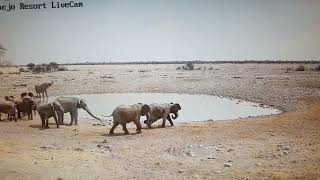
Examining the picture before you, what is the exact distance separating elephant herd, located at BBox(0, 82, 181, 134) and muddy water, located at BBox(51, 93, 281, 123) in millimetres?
124

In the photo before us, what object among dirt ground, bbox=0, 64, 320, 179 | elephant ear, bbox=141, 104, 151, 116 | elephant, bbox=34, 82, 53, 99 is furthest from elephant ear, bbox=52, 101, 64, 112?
elephant ear, bbox=141, 104, 151, 116

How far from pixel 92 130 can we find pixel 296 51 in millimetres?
2157

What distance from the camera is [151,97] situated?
5.32 m

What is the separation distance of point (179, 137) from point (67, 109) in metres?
1.51

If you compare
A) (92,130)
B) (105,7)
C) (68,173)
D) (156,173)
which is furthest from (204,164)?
(105,7)

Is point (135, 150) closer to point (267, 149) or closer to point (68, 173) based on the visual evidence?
point (68, 173)

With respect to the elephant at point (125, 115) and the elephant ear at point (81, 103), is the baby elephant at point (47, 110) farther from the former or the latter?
the elephant at point (125, 115)

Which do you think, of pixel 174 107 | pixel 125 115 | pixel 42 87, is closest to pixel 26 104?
pixel 42 87

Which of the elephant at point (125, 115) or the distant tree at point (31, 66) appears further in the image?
the distant tree at point (31, 66)

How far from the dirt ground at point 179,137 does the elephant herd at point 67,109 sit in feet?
0.36

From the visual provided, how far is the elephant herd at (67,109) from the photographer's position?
478cm

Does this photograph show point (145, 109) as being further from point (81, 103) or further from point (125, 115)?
point (81, 103)

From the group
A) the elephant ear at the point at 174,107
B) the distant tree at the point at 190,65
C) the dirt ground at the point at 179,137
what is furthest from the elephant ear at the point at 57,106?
the distant tree at the point at 190,65

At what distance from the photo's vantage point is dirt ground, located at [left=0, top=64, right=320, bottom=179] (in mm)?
3750
